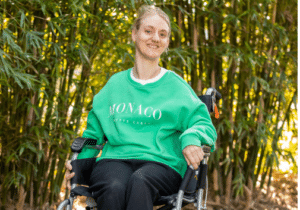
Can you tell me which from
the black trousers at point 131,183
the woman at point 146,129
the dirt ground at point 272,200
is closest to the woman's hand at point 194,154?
the woman at point 146,129

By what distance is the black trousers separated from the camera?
1.35m

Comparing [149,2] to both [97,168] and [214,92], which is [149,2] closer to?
[214,92]

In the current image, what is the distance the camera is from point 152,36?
Answer: 1640 mm

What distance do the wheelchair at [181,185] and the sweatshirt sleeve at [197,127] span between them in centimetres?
5

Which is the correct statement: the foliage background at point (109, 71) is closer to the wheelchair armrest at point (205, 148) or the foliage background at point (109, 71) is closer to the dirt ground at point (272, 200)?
the dirt ground at point (272, 200)

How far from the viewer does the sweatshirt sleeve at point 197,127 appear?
4.73ft

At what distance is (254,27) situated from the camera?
295 cm

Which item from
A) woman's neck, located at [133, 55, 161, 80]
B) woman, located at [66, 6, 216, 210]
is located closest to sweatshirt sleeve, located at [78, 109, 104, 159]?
woman, located at [66, 6, 216, 210]

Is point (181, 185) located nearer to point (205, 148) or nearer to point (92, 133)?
point (205, 148)

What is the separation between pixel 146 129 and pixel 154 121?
0.15 ft

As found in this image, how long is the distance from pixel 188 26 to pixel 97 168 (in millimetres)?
1779

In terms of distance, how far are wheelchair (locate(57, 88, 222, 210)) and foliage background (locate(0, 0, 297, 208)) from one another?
0.60 m

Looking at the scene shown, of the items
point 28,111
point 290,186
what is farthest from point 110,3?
point 290,186

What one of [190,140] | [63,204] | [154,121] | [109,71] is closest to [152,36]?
[154,121]
